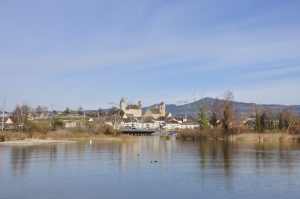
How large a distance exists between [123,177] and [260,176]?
10429mm

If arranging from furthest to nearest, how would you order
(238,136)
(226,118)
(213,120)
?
(213,120) < (226,118) < (238,136)

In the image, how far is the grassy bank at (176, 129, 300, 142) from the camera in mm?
91750

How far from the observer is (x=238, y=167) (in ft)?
131

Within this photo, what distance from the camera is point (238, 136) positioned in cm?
A: 9700

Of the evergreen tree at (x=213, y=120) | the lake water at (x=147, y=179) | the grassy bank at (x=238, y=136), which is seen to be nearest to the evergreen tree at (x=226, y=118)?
the grassy bank at (x=238, y=136)

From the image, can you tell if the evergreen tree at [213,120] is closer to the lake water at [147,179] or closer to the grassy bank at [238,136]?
the grassy bank at [238,136]

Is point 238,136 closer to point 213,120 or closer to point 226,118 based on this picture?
point 226,118

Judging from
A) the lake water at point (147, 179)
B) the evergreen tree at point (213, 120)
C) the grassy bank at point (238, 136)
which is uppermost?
the evergreen tree at point (213, 120)

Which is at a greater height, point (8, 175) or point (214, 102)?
point (214, 102)

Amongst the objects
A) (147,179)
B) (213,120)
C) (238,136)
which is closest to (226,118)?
(238,136)

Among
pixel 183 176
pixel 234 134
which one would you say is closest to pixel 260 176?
pixel 183 176

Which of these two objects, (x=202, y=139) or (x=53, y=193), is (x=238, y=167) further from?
(x=202, y=139)

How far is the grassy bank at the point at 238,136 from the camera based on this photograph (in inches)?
3612

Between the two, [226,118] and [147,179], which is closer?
[147,179]
